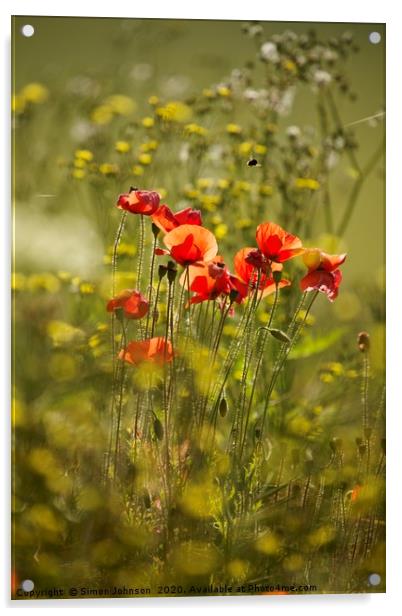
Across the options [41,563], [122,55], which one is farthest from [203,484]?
[122,55]

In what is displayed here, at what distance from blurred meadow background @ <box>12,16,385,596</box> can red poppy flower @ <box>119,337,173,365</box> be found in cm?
5

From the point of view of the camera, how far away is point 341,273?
76.1 inches

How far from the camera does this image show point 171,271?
1.88 meters

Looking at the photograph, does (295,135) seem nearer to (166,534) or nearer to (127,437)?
(127,437)

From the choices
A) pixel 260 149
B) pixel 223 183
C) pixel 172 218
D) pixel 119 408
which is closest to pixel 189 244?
pixel 172 218

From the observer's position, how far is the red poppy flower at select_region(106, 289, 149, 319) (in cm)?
188

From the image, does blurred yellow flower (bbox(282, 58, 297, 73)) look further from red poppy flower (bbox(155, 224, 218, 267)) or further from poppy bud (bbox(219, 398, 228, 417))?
poppy bud (bbox(219, 398, 228, 417))

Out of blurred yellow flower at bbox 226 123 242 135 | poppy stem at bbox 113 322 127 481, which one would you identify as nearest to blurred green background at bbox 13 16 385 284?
blurred yellow flower at bbox 226 123 242 135

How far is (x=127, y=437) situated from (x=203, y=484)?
199 mm

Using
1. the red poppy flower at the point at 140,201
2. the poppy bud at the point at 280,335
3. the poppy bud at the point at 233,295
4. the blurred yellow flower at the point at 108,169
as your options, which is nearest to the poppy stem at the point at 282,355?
the poppy bud at the point at 280,335

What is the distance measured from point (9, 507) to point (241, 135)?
98 centimetres
